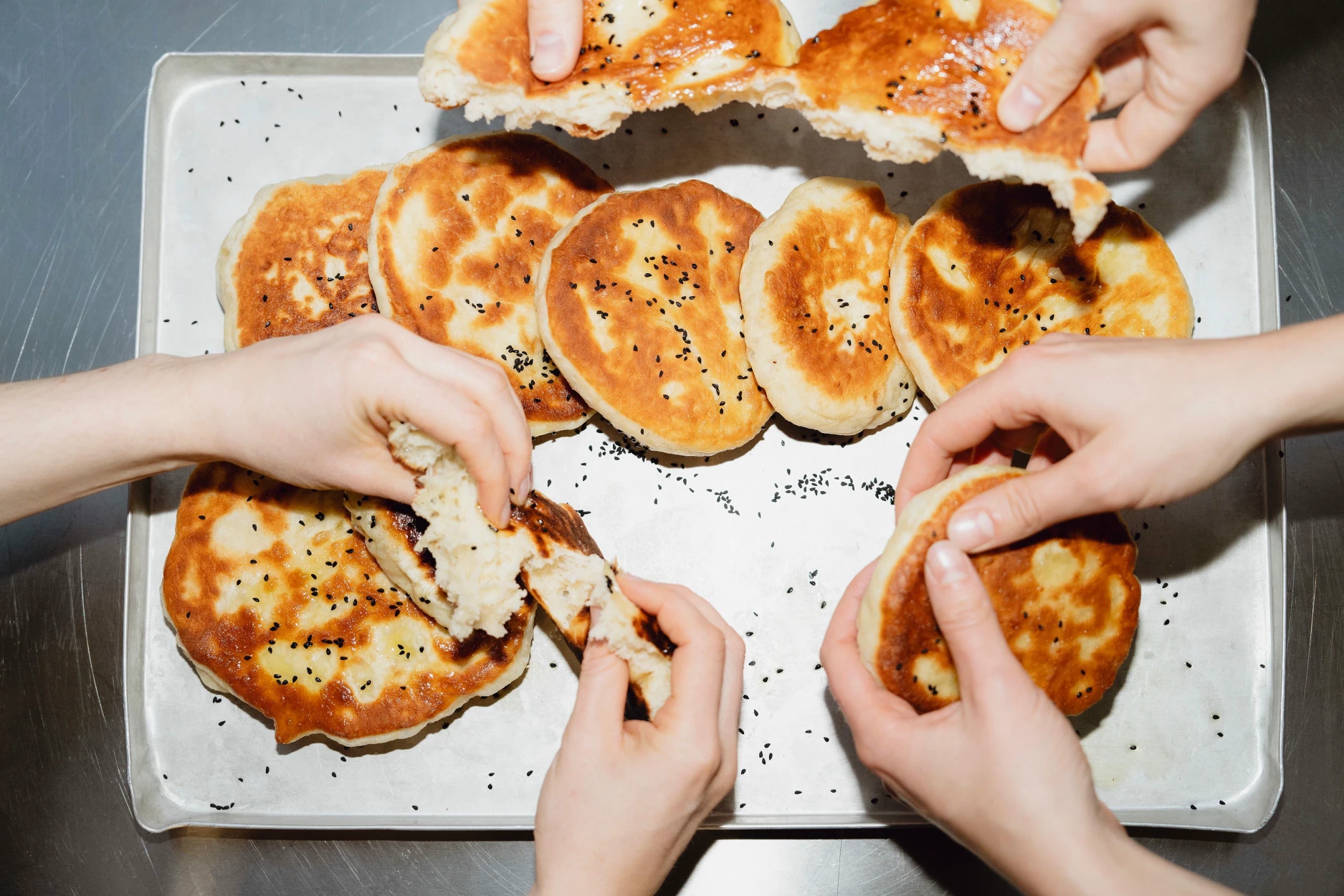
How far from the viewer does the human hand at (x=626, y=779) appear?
2.06 meters

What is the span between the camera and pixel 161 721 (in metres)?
2.67

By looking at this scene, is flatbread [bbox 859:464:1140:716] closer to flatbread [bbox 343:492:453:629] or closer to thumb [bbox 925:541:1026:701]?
thumb [bbox 925:541:1026:701]

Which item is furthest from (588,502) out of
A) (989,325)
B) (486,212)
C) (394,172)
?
(989,325)

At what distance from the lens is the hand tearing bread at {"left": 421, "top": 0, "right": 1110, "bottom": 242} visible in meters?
2.26

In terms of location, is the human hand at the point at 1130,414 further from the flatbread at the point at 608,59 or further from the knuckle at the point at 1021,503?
the flatbread at the point at 608,59

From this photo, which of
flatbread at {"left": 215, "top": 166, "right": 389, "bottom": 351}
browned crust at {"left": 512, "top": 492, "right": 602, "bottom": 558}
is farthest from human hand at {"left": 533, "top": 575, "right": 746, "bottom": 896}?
flatbread at {"left": 215, "top": 166, "right": 389, "bottom": 351}

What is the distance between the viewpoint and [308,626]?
2.53 metres

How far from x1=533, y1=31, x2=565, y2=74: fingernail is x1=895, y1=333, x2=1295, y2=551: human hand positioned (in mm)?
1338

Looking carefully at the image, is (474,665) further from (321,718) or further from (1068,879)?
(1068,879)

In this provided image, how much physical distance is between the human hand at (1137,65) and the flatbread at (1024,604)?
89cm

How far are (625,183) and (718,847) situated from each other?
6.70 ft

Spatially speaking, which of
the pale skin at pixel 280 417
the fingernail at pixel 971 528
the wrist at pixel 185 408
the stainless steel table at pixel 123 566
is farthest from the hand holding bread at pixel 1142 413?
the wrist at pixel 185 408

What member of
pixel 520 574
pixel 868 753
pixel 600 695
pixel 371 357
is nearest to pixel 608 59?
pixel 371 357

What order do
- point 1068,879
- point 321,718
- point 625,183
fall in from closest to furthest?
point 1068,879 → point 321,718 → point 625,183
